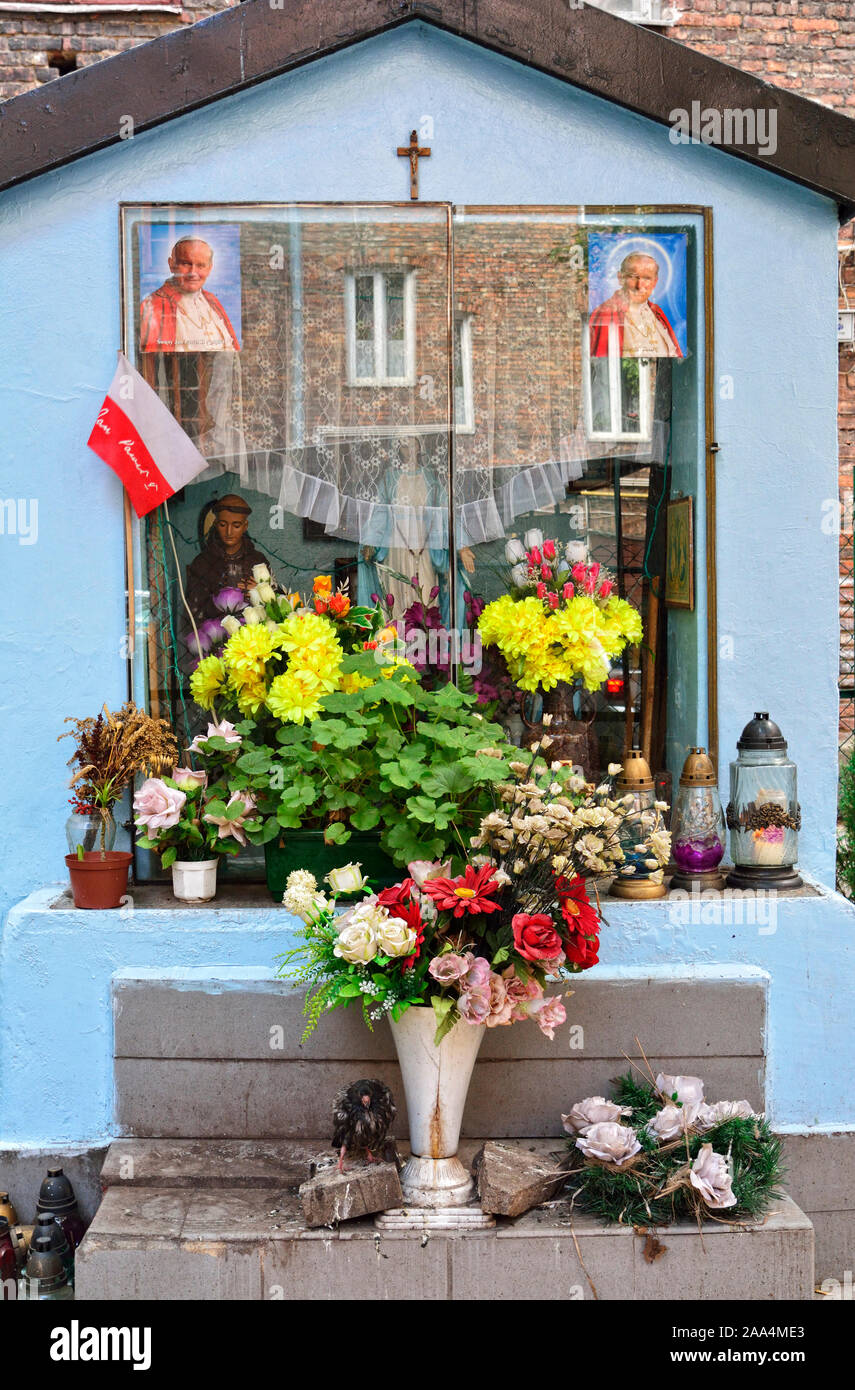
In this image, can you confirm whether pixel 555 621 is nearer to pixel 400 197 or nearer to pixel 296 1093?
pixel 400 197

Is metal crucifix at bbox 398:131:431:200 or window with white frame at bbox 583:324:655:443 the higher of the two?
metal crucifix at bbox 398:131:431:200

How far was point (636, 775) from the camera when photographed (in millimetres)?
4480

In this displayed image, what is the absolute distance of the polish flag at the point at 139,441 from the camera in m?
4.55

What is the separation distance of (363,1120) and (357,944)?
546 millimetres

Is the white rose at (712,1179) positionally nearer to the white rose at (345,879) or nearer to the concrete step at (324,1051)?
the concrete step at (324,1051)

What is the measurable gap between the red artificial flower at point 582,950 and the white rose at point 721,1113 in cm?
61

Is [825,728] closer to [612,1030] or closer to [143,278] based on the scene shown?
[612,1030]

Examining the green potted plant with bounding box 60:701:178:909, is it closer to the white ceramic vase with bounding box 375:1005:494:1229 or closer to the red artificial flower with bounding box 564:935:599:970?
the white ceramic vase with bounding box 375:1005:494:1229

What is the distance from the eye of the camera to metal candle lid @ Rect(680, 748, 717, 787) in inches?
176

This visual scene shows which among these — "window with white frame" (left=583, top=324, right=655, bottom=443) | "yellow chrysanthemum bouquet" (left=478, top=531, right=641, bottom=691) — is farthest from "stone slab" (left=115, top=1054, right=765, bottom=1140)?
"window with white frame" (left=583, top=324, right=655, bottom=443)

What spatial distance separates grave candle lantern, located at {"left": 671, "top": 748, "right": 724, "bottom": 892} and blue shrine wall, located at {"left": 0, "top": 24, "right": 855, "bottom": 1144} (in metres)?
0.29

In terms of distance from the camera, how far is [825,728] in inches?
184
